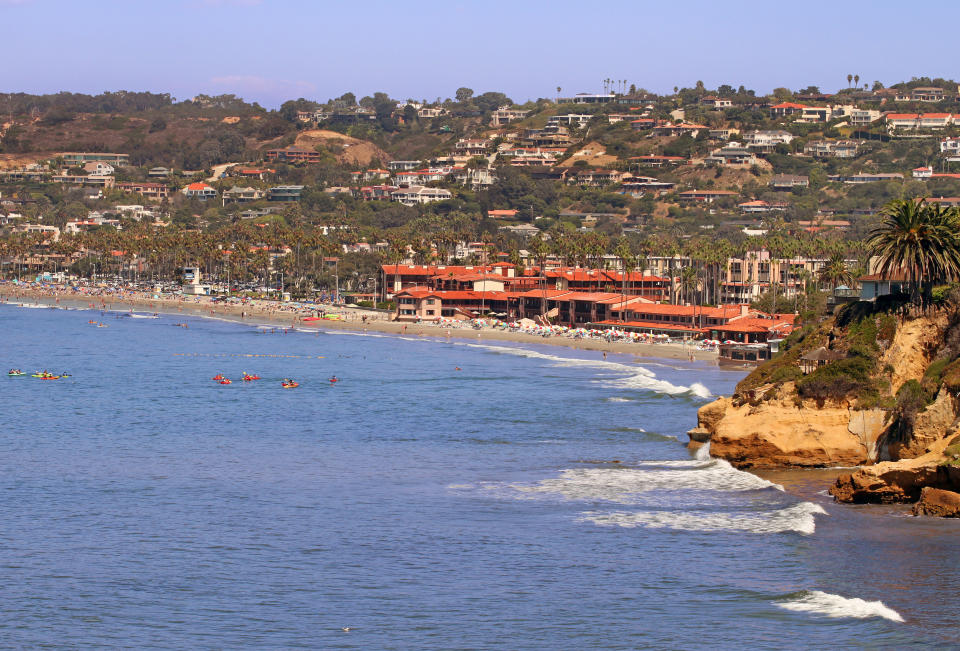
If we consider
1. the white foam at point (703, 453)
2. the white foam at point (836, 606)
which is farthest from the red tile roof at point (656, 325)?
the white foam at point (836, 606)

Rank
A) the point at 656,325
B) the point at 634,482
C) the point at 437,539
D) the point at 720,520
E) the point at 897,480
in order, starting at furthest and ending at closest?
the point at 656,325
the point at 634,482
the point at 897,480
the point at 720,520
the point at 437,539

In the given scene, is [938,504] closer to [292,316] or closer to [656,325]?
[656,325]

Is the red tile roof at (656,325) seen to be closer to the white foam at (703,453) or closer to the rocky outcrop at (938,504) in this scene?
the white foam at (703,453)

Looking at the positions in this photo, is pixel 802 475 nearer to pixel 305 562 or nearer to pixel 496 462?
pixel 496 462

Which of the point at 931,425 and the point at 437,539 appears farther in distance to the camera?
the point at 931,425

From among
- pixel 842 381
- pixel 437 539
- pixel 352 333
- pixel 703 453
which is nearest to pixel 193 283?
pixel 352 333

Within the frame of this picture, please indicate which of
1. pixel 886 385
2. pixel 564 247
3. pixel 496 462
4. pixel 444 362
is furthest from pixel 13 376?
pixel 564 247
